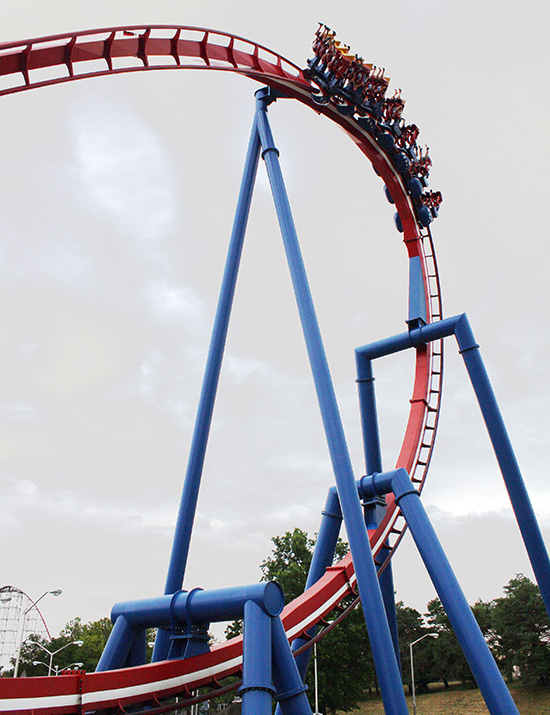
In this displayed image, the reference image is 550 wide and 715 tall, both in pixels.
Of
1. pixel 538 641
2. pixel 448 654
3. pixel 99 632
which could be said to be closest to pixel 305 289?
pixel 538 641

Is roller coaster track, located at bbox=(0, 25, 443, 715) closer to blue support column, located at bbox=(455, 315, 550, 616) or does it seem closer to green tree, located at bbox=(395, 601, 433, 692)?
blue support column, located at bbox=(455, 315, 550, 616)

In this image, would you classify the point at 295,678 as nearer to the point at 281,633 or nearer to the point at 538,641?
the point at 281,633

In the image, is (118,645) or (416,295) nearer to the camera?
(118,645)

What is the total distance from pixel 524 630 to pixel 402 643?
52.2ft

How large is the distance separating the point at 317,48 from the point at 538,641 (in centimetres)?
3738

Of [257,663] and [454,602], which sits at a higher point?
[454,602]

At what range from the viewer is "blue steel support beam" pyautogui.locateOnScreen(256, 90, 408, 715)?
8.07 meters

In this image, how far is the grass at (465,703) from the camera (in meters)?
35.7

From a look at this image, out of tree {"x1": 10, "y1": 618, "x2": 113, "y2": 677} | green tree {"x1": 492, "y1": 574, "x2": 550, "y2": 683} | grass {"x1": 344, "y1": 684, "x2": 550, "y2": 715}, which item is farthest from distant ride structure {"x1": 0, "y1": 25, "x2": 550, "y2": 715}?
tree {"x1": 10, "y1": 618, "x2": 113, "y2": 677}

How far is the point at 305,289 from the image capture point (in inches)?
386

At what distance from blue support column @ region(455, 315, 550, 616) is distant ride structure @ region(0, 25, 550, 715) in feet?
0.06

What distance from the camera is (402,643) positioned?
175 feet

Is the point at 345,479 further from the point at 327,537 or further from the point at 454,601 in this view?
the point at 327,537

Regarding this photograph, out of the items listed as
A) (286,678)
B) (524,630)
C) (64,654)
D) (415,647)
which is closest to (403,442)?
(286,678)
